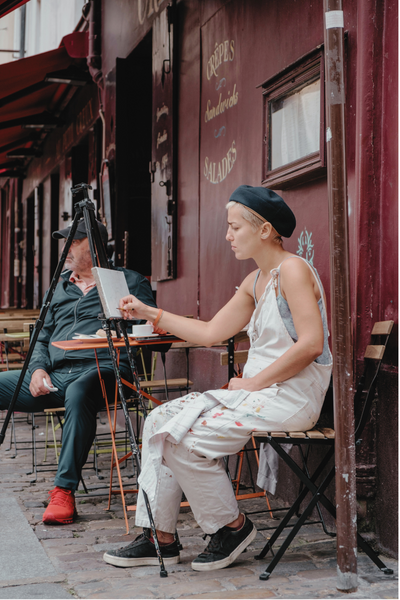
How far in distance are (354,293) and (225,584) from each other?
55.0 inches

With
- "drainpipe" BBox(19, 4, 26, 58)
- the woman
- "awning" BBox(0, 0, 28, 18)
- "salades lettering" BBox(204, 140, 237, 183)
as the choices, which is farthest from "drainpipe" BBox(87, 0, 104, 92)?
"drainpipe" BBox(19, 4, 26, 58)

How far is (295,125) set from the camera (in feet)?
11.9

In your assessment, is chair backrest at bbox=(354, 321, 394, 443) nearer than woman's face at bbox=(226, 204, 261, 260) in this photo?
Yes

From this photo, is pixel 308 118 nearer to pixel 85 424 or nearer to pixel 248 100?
pixel 248 100

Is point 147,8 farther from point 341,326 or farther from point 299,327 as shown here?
point 341,326

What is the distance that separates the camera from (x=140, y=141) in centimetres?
746

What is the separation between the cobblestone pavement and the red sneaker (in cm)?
5

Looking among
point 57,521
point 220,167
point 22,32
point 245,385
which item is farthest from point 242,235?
point 22,32

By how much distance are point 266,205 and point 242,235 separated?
0.55 ft

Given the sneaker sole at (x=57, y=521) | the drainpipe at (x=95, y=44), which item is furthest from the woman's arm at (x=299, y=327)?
Answer: the drainpipe at (x=95, y=44)

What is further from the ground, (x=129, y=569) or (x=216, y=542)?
(x=216, y=542)

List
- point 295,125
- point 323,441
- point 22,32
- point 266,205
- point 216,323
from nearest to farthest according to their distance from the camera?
point 323,441 < point 266,205 < point 216,323 < point 295,125 < point 22,32

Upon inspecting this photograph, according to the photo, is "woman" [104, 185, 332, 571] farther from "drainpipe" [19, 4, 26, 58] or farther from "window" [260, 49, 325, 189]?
"drainpipe" [19, 4, 26, 58]

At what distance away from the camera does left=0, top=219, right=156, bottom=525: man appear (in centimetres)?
360
